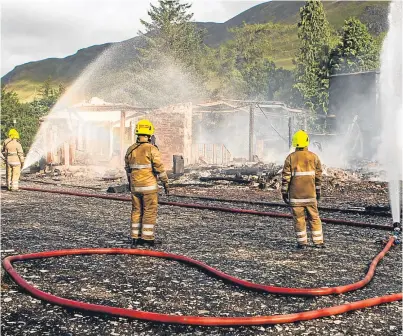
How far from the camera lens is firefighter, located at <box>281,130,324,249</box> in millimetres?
7836

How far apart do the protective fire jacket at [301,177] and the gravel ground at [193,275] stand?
764 millimetres

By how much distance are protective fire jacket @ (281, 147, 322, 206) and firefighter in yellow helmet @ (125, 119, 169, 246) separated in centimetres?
182

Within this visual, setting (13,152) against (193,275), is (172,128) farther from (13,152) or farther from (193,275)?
(193,275)

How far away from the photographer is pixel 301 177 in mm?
7859

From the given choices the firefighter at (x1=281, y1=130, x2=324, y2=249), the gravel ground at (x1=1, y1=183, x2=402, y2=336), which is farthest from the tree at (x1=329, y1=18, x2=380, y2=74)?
the firefighter at (x1=281, y1=130, x2=324, y2=249)

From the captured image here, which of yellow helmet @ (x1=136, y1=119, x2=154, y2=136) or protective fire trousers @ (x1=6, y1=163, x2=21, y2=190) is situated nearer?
yellow helmet @ (x1=136, y1=119, x2=154, y2=136)

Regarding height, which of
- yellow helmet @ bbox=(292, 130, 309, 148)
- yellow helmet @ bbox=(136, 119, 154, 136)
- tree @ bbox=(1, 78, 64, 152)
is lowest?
yellow helmet @ bbox=(292, 130, 309, 148)

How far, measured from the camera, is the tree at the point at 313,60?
2012 inches

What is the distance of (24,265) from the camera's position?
21.8 ft

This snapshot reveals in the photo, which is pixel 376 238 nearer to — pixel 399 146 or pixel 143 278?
pixel 143 278

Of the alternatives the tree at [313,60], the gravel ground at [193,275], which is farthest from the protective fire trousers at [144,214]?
the tree at [313,60]

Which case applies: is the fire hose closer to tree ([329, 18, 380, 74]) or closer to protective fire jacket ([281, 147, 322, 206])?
protective fire jacket ([281, 147, 322, 206])

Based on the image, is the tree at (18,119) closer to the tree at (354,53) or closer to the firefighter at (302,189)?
the tree at (354,53)

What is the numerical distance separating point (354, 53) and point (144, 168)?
1756 inches
